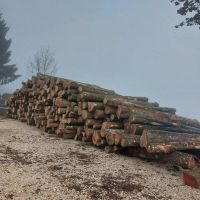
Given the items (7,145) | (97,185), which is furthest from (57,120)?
(97,185)

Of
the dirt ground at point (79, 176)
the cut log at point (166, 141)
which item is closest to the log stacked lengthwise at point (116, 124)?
the cut log at point (166, 141)

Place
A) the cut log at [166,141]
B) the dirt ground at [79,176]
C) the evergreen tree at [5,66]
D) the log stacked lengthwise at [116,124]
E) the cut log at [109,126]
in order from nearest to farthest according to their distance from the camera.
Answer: the dirt ground at [79,176], the cut log at [166,141], the log stacked lengthwise at [116,124], the cut log at [109,126], the evergreen tree at [5,66]

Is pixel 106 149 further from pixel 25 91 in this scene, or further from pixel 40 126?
pixel 25 91

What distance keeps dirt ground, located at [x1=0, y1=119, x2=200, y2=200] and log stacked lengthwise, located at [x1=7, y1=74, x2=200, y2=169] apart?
1.22 ft

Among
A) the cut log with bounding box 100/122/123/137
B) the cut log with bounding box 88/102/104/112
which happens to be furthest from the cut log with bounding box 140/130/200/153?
the cut log with bounding box 88/102/104/112

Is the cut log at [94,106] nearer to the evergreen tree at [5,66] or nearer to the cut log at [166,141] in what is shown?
the cut log at [166,141]

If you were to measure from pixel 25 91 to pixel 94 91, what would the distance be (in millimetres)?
4396

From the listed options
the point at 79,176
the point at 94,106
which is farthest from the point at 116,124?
the point at 79,176

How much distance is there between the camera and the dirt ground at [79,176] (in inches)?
213

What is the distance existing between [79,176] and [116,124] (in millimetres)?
2541

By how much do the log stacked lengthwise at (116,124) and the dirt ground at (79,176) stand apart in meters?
0.37

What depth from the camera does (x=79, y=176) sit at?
621 cm

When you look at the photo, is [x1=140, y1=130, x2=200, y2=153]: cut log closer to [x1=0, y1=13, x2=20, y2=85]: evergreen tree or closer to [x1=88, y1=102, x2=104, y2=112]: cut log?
[x1=88, y1=102, x2=104, y2=112]: cut log

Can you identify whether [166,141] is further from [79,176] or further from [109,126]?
[79,176]
